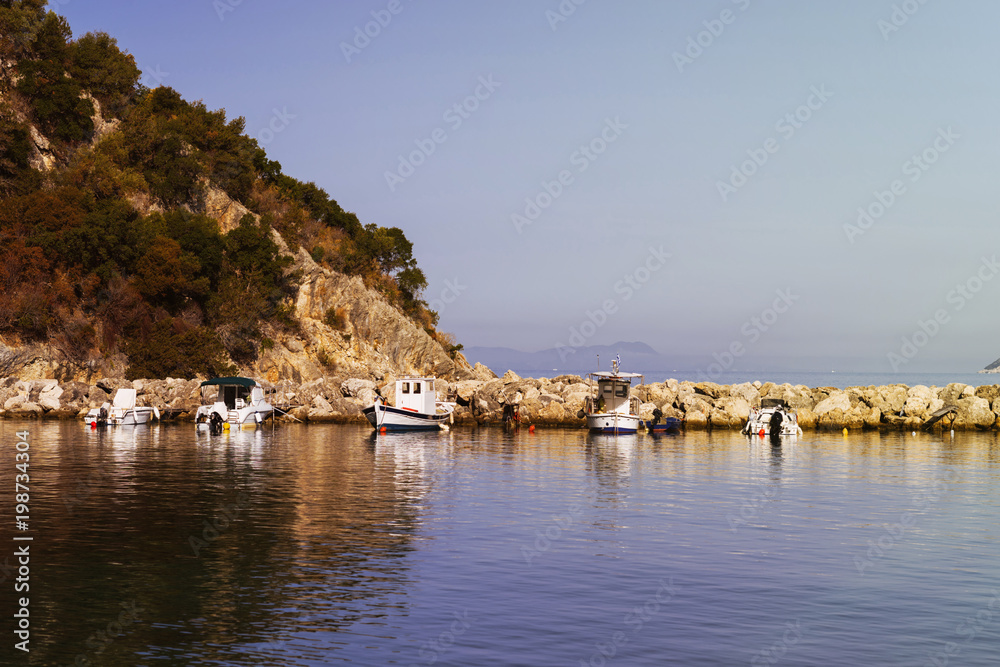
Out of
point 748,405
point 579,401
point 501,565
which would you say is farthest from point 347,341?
point 501,565

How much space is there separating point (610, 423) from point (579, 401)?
1016 cm

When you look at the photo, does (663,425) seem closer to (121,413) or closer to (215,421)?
(215,421)

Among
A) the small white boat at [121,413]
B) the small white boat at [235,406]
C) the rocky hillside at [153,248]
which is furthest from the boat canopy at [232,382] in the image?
the rocky hillside at [153,248]

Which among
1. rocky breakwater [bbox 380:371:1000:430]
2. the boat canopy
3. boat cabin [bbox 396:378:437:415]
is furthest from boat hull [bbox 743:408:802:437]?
the boat canopy

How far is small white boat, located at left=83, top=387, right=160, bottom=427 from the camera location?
64.4 meters

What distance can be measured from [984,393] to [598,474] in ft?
191

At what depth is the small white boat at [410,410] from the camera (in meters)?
66.4

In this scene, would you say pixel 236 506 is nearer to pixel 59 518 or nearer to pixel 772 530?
pixel 59 518

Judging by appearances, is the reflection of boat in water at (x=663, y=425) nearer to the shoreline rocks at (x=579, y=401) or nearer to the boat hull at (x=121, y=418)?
the shoreline rocks at (x=579, y=401)

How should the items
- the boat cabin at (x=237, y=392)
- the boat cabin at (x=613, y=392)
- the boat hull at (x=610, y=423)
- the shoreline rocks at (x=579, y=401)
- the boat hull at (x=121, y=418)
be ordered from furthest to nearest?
the shoreline rocks at (x=579, y=401)
the boat cabin at (x=613, y=392)
the boat cabin at (x=237, y=392)
the boat hull at (x=610, y=423)
the boat hull at (x=121, y=418)

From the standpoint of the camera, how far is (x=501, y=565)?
20.8m

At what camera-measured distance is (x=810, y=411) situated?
7988 centimetres

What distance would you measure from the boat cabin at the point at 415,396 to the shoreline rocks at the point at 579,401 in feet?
15.2

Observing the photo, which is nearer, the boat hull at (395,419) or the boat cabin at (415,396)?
the boat hull at (395,419)
